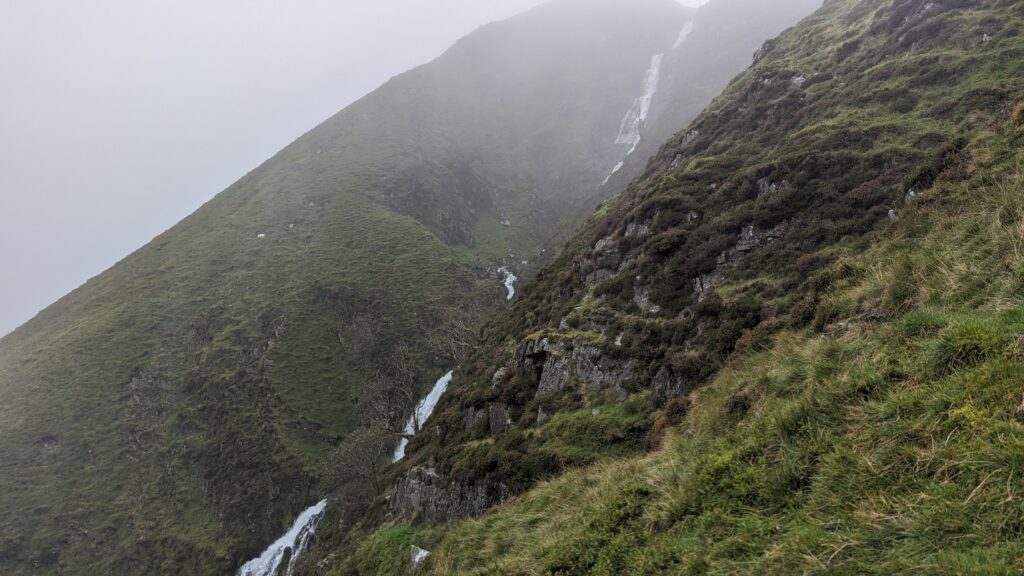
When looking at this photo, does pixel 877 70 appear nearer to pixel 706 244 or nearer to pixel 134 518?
pixel 706 244

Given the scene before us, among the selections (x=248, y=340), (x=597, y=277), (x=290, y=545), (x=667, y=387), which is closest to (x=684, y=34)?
(x=248, y=340)

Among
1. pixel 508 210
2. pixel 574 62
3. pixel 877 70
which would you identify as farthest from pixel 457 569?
pixel 574 62

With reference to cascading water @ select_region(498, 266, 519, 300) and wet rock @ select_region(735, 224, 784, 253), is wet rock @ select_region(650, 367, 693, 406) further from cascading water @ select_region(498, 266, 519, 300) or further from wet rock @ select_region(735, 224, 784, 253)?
cascading water @ select_region(498, 266, 519, 300)

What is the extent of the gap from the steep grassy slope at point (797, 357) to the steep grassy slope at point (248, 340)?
30.7 m

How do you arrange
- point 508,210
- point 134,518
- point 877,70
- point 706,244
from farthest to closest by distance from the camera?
point 508,210 < point 134,518 < point 877,70 < point 706,244

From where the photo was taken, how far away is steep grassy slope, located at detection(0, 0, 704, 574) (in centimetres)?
4431

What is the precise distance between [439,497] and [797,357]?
1595 centimetres

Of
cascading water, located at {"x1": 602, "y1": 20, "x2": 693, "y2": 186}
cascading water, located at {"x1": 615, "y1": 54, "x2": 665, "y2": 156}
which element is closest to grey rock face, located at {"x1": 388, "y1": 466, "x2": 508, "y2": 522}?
cascading water, located at {"x1": 602, "y1": 20, "x2": 693, "y2": 186}

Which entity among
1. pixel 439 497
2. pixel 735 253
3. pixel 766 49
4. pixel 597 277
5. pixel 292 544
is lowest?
pixel 292 544

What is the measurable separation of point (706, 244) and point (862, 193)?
235 inches

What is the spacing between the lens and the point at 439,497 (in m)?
19.4

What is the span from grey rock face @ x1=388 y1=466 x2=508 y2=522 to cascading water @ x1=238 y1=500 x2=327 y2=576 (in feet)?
63.6

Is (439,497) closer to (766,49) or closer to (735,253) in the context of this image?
(735,253)

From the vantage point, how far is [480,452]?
19500 millimetres
